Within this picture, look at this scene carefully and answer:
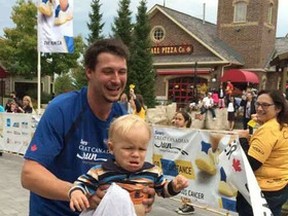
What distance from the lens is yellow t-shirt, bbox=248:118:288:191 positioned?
147 inches

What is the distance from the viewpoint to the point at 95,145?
7.69 feet

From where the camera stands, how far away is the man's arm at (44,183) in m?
1.92

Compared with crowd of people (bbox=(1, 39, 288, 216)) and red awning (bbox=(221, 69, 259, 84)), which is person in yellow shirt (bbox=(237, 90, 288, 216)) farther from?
red awning (bbox=(221, 69, 259, 84))

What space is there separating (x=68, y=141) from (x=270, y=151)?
2.17 metres

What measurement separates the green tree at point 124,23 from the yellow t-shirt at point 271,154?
96.8 ft

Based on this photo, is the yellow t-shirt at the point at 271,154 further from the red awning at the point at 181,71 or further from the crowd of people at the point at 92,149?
the red awning at the point at 181,71

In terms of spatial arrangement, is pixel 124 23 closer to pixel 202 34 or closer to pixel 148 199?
pixel 202 34

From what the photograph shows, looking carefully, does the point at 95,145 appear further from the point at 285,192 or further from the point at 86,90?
the point at 285,192

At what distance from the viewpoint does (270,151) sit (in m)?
3.75

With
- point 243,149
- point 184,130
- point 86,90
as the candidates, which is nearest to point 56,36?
point 184,130

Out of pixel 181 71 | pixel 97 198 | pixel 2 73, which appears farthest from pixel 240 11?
pixel 97 198

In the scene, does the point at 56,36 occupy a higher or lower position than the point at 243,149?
higher

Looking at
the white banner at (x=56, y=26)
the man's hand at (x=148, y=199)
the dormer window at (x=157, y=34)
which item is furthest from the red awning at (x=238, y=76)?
the man's hand at (x=148, y=199)

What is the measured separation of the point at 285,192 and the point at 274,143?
1.91 ft
